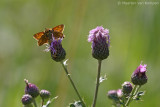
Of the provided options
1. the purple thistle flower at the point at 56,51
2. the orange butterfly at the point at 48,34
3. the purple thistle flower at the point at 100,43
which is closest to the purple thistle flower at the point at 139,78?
the purple thistle flower at the point at 100,43

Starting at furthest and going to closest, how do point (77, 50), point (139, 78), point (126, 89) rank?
point (77, 50) < point (126, 89) < point (139, 78)

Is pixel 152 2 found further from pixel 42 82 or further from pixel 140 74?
pixel 140 74

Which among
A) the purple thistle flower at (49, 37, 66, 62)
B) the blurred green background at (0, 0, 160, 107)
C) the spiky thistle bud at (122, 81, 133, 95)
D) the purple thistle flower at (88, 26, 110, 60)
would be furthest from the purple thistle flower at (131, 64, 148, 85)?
the blurred green background at (0, 0, 160, 107)

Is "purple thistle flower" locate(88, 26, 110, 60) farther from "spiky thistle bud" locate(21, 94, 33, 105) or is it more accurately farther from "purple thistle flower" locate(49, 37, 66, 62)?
"spiky thistle bud" locate(21, 94, 33, 105)

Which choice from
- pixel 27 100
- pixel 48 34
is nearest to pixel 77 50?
Result: pixel 48 34

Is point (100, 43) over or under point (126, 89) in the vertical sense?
over

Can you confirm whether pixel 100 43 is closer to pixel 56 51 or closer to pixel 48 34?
pixel 56 51

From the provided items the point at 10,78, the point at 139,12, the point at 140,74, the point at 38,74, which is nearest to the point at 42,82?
the point at 38,74

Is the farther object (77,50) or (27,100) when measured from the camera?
(77,50)
